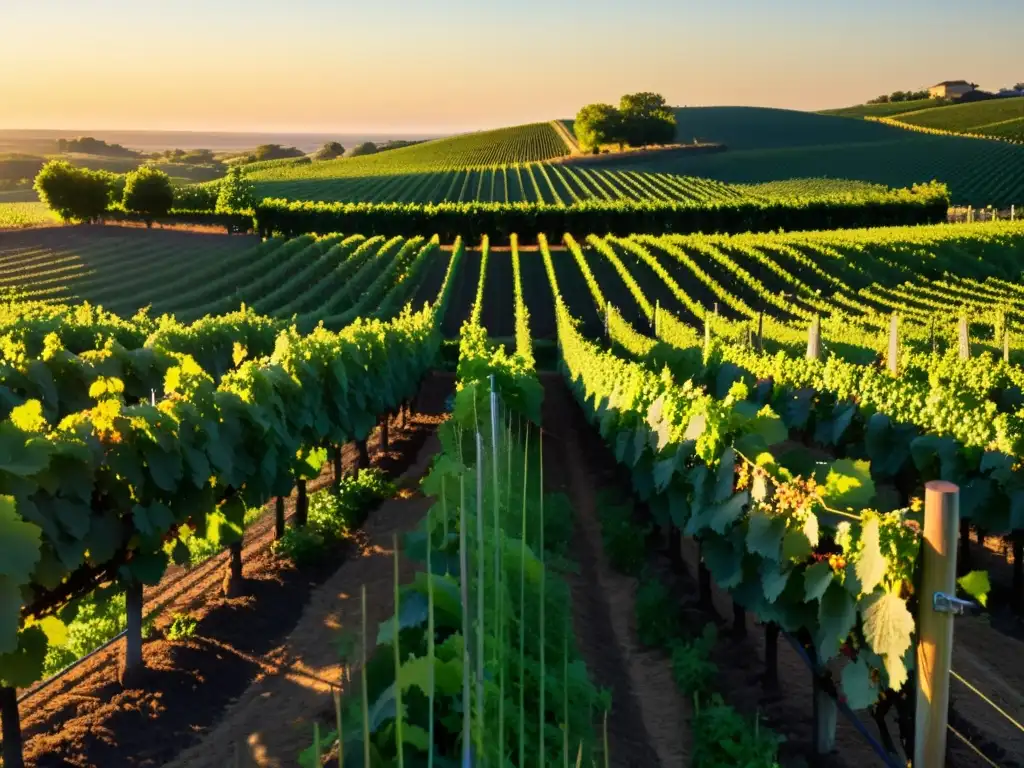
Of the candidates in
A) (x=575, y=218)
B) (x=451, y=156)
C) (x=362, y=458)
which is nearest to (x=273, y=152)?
(x=451, y=156)

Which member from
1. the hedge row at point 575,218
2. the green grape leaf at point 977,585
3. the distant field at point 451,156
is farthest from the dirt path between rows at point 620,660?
the distant field at point 451,156

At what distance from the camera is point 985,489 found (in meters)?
9.24

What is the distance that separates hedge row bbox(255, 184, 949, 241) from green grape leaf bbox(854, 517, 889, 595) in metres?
50.4

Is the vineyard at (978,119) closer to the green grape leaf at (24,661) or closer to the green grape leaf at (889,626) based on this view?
the green grape leaf at (889,626)

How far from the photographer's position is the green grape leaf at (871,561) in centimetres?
510

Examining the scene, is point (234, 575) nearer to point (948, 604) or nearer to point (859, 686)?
point (859, 686)

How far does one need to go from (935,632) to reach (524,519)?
7.09ft

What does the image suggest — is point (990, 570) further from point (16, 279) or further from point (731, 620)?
point (16, 279)

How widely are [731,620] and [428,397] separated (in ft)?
51.7

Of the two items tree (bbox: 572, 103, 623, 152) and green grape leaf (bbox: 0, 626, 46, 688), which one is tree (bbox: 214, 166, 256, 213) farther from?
green grape leaf (bbox: 0, 626, 46, 688)

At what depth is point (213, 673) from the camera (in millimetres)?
8430

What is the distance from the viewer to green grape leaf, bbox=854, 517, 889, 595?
5.10 metres

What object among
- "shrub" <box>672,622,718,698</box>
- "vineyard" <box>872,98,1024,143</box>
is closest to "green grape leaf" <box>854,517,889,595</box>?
"shrub" <box>672,622,718,698</box>

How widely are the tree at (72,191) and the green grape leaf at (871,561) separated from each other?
183 ft
